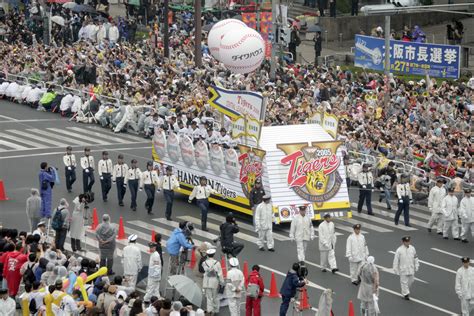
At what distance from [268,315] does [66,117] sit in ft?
79.1

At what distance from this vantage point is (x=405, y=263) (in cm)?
3172

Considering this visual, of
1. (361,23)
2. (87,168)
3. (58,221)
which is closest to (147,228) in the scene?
(87,168)

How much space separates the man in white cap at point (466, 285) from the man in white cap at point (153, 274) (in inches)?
244

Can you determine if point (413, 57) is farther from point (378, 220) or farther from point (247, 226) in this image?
point (247, 226)

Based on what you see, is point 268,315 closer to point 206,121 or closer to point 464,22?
point 206,121

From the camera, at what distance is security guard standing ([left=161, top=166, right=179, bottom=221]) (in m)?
38.2

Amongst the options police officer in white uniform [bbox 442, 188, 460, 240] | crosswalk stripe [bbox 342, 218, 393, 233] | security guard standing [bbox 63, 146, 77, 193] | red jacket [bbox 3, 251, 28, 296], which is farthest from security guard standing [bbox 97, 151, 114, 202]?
red jacket [bbox 3, 251, 28, 296]

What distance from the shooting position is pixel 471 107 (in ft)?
154

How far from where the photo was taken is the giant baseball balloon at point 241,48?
143 feet

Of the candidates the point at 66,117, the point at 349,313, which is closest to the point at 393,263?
the point at 349,313

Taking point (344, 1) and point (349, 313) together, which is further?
point (344, 1)

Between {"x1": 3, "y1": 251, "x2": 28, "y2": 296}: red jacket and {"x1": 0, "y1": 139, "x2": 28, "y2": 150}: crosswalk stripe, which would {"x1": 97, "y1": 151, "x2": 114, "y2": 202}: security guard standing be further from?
{"x1": 3, "y1": 251, "x2": 28, "y2": 296}: red jacket

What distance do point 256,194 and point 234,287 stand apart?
7433 mm

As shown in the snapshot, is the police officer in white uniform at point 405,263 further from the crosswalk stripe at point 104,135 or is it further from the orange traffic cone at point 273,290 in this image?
the crosswalk stripe at point 104,135
